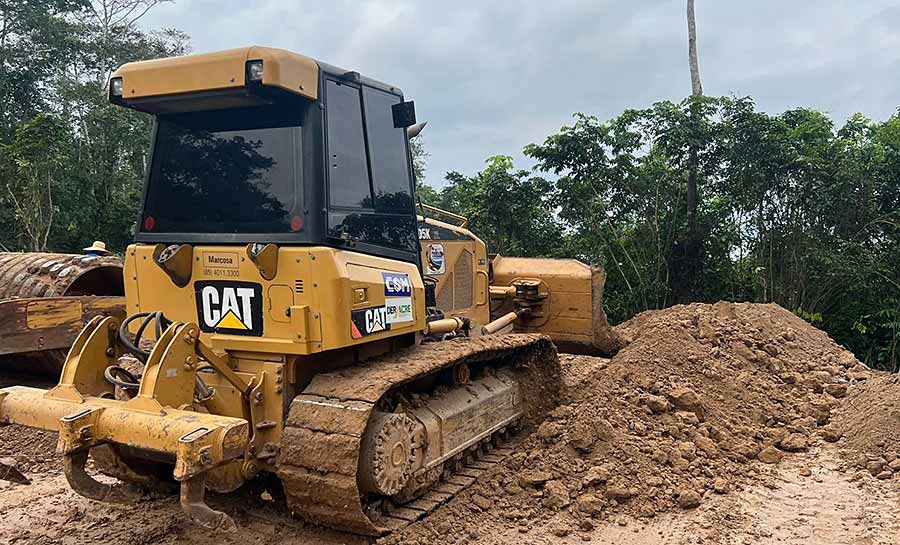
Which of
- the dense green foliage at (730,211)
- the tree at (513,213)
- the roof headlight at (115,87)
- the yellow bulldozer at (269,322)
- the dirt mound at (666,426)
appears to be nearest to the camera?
the yellow bulldozer at (269,322)

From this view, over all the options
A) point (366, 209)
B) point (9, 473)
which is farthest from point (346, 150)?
point (9, 473)

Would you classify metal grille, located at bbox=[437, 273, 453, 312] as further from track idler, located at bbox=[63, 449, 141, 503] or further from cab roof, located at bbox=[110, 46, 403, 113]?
track idler, located at bbox=[63, 449, 141, 503]

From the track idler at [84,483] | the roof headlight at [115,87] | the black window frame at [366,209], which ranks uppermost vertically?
the roof headlight at [115,87]

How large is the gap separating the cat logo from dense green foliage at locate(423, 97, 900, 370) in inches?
377

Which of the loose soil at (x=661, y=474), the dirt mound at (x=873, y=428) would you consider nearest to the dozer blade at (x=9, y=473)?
the loose soil at (x=661, y=474)

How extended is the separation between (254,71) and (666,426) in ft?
12.7

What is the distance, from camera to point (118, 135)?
18.3 meters

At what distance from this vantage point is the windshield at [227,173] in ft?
12.6

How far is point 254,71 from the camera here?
141 inches

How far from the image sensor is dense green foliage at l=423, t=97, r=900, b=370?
10906mm

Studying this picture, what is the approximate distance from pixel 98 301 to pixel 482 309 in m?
3.27

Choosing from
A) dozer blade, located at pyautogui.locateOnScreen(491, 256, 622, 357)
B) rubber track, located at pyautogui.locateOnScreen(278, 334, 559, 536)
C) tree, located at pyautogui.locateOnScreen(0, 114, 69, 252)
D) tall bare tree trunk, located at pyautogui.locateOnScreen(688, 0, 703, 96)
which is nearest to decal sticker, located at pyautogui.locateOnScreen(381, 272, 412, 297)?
rubber track, located at pyautogui.locateOnScreen(278, 334, 559, 536)

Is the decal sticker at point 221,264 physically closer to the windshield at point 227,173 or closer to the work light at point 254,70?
the windshield at point 227,173

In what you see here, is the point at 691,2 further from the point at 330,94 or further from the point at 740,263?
the point at 330,94
